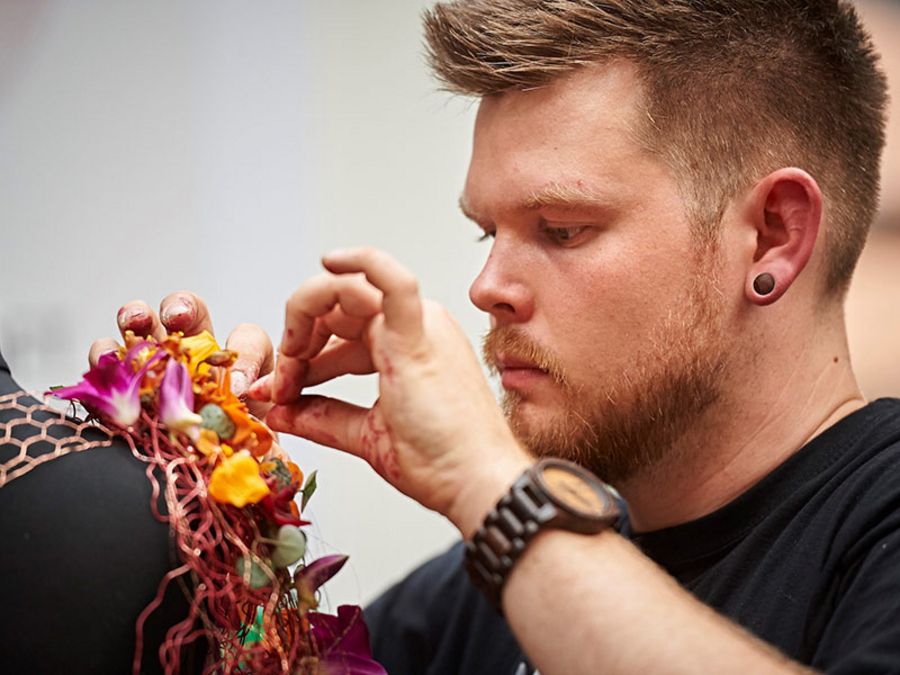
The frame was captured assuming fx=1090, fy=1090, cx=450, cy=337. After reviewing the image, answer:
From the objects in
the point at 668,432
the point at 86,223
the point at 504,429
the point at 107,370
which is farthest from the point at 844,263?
the point at 86,223

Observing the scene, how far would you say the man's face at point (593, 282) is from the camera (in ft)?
3.81

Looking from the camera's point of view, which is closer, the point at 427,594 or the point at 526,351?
the point at 526,351

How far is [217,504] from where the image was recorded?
783mm

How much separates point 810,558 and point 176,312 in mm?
671

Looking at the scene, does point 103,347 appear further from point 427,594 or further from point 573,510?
point 427,594

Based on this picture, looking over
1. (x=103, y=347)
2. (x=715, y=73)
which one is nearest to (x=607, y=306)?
(x=715, y=73)

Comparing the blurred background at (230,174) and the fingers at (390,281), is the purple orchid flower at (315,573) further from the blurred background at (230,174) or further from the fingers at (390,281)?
the blurred background at (230,174)

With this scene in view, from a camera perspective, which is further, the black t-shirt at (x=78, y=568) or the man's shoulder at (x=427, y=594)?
the man's shoulder at (x=427, y=594)

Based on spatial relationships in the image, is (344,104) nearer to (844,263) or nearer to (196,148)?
(196,148)

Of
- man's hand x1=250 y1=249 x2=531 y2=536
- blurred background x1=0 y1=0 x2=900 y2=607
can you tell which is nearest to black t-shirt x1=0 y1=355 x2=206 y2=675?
man's hand x1=250 y1=249 x2=531 y2=536

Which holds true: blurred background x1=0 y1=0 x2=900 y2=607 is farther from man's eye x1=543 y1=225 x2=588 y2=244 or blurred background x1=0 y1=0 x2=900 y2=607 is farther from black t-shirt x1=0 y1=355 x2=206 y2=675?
black t-shirt x1=0 y1=355 x2=206 y2=675

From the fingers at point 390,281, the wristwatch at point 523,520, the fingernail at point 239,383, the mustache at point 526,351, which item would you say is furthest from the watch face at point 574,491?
the fingernail at point 239,383

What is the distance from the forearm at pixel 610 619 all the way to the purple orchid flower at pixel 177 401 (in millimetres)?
274

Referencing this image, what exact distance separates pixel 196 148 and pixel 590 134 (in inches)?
44.0
